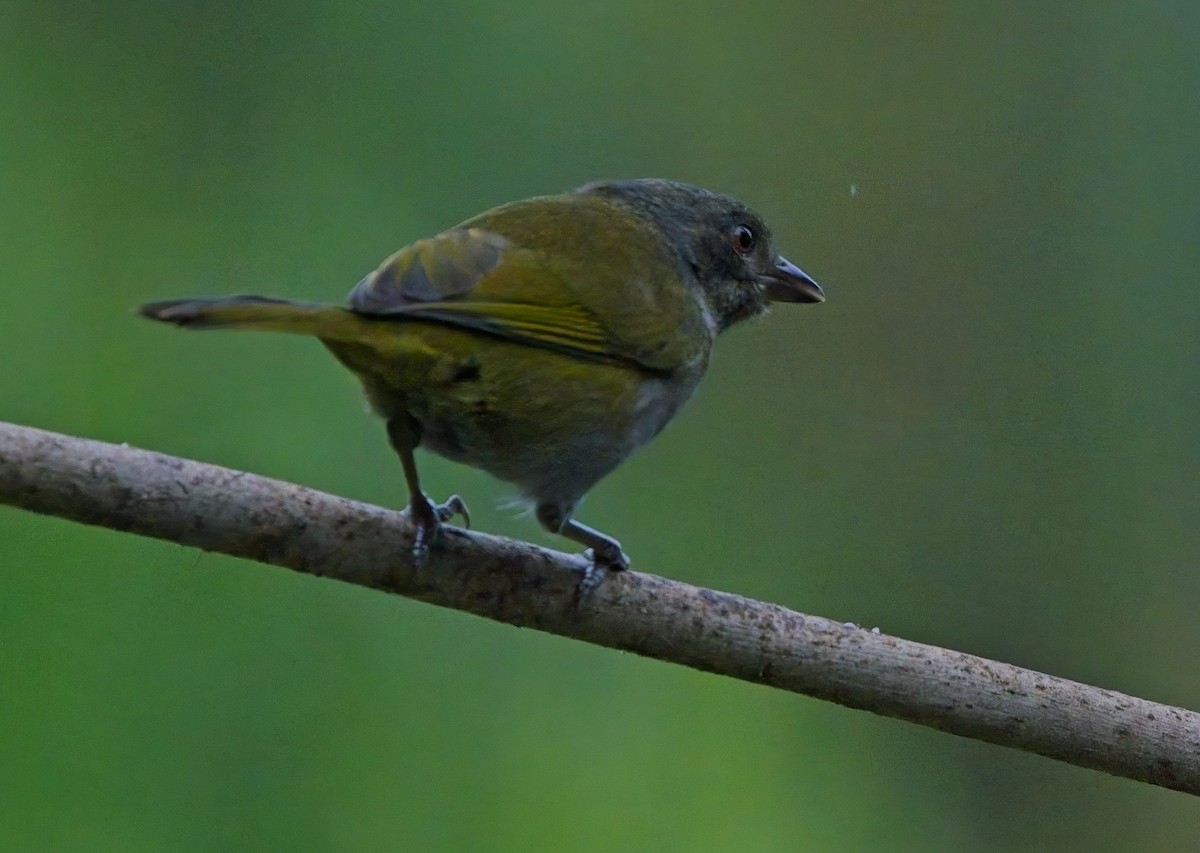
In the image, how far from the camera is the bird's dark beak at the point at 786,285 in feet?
13.8

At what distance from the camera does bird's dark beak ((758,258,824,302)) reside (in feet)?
13.8

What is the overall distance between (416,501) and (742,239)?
1733 millimetres

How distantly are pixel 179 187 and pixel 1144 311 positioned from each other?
411cm

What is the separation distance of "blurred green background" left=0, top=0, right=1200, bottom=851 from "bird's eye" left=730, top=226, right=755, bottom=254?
39cm

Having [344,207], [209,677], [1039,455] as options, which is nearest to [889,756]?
[1039,455]

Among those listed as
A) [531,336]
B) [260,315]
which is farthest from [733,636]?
[260,315]

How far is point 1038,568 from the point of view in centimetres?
558

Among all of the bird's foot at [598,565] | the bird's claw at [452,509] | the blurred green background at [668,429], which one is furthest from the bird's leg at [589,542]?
the blurred green background at [668,429]

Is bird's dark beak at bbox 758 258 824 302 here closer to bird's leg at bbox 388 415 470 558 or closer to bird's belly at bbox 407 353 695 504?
bird's belly at bbox 407 353 695 504

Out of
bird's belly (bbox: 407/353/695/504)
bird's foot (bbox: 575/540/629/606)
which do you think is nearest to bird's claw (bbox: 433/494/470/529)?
bird's belly (bbox: 407/353/695/504)

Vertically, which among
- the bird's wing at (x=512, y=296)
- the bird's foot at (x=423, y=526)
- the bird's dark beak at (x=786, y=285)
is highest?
the bird's dark beak at (x=786, y=285)

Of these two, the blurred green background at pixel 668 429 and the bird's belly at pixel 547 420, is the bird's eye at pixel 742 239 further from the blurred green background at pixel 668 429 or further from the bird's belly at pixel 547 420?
the bird's belly at pixel 547 420

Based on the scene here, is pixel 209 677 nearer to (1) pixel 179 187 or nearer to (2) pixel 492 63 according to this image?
(1) pixel 179 187

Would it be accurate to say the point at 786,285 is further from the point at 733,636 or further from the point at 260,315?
the point at 260,315
